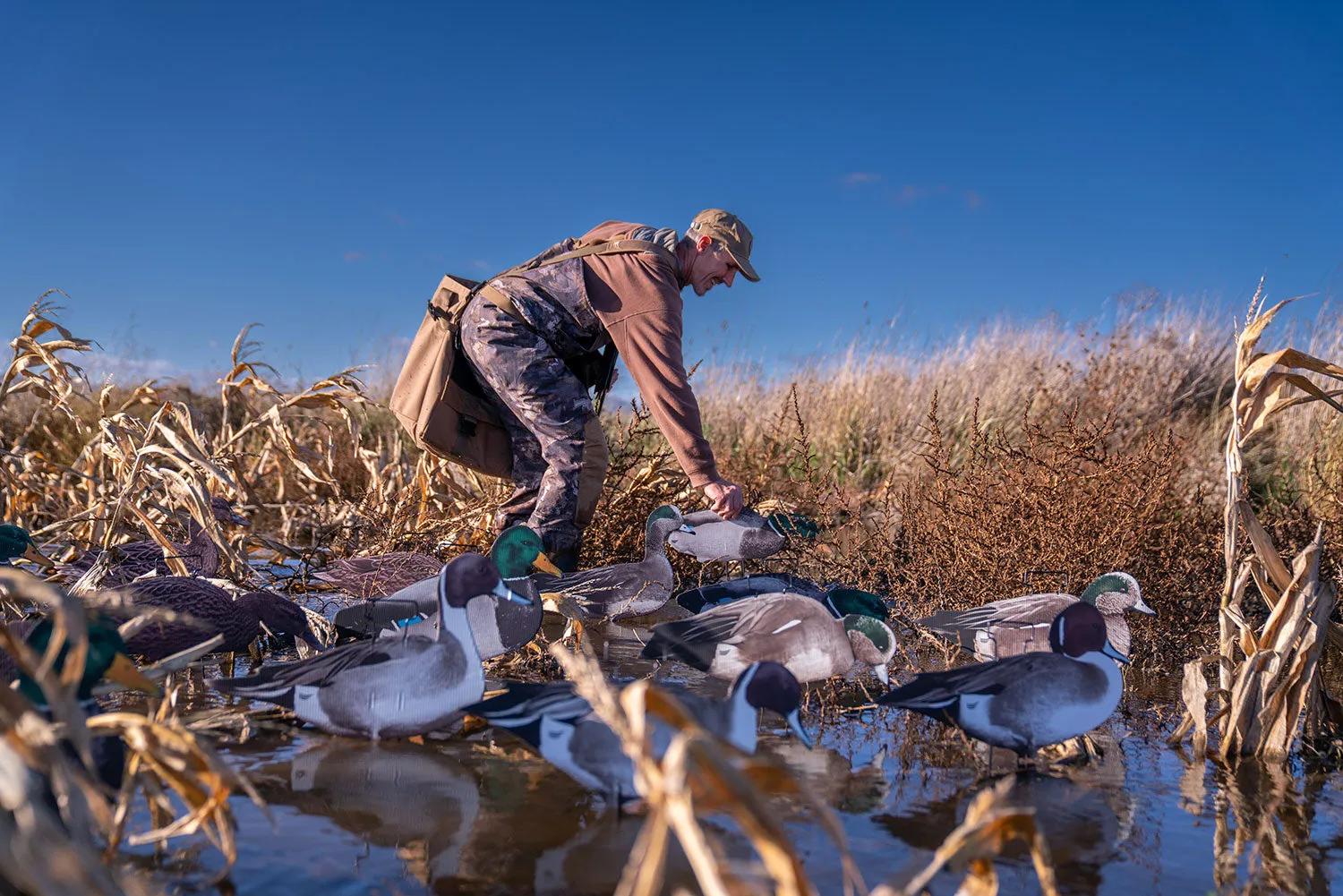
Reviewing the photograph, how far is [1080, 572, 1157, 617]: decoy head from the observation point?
179 inches

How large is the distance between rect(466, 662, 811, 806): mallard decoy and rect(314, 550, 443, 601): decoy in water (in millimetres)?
2276

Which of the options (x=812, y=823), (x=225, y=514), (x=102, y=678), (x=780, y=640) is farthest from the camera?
(x=225, y=514)

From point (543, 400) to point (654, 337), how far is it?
0.71 meters

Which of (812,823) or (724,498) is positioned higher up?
(724,498)

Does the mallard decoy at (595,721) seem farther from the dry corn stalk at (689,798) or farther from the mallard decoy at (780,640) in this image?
the dry corn stalk at (689,798)

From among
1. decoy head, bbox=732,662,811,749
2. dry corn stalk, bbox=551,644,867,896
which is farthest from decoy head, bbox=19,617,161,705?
decoy head, bbox=732,662,811,749

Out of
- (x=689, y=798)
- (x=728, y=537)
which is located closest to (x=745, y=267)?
(x=728, y=537)

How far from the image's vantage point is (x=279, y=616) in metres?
4.71

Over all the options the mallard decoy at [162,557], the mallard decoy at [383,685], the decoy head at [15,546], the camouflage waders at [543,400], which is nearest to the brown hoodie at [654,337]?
the camouflage waders at [543,400]

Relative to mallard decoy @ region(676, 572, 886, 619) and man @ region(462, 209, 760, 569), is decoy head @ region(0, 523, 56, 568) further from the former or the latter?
mallard decoy @ region(676, 572, 886, 619)

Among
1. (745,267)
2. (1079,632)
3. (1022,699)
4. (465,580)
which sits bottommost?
(1022,699)

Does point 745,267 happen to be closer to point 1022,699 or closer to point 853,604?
point 853,604

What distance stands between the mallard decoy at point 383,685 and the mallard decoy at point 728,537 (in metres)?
2.31

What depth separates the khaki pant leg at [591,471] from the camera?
5684 millimetres
